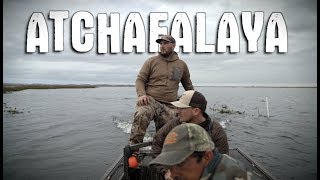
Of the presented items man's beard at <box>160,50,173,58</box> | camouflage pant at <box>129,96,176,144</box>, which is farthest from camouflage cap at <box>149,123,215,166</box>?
man's beard at <box>160,50,173,58</box>

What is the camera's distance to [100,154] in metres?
16.0

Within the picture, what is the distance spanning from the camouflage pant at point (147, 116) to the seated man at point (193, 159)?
3.65 meters

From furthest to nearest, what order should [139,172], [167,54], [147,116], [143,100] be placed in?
1. [167,54]
2. [143,100]
3. [147,116]
4. [139,172]

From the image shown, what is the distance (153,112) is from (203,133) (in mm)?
3951

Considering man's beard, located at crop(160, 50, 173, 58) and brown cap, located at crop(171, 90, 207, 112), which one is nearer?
brown cap, located at crop(171, 90, 207, 112)

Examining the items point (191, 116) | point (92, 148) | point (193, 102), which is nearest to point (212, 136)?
point (191, 116)

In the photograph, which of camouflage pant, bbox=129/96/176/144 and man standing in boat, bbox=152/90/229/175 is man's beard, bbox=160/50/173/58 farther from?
man standing in boat, bbox=152/90/229/175

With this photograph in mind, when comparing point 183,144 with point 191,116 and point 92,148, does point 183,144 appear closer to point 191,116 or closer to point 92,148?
point 191,116

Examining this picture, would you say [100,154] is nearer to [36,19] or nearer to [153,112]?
[36,19]

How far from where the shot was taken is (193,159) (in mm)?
2287

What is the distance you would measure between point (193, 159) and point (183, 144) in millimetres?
118

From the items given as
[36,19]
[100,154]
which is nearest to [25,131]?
[100,154]

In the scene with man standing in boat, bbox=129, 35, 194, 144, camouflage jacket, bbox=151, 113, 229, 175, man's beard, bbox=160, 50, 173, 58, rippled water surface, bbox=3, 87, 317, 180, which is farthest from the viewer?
rippled water surface, bbox=3, 87, 317, 180

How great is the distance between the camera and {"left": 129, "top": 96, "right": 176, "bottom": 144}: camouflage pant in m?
6.01
